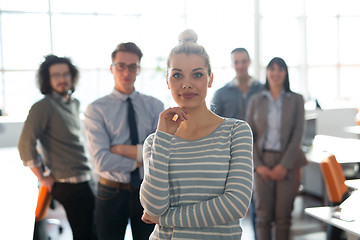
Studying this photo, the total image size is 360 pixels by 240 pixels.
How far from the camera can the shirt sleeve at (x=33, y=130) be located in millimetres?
2600

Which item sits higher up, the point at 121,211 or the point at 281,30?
the point at 281,30

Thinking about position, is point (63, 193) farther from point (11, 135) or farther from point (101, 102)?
point (11, 135)

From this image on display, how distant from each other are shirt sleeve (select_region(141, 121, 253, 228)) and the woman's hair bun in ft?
0.99

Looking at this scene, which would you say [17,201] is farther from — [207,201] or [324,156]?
[324,156]

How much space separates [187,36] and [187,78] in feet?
0.51

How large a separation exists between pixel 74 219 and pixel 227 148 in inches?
72.2

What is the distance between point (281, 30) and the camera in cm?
905

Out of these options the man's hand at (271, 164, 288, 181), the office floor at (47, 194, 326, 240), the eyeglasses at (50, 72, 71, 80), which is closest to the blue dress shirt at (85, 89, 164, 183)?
the eyeglasses at (50, 72, 71, 80)

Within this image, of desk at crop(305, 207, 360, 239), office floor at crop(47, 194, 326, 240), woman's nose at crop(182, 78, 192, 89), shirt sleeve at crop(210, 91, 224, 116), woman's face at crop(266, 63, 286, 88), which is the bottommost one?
office floor at crop(47, 194, 326, 240)

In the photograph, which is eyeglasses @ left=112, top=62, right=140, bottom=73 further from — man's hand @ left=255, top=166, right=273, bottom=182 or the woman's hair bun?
man's hand @ left=255, top=166, right=273, bottom=182

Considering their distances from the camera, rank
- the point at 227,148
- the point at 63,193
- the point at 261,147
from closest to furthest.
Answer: the point at 227,148
the point at 63,193
the point at 261,147

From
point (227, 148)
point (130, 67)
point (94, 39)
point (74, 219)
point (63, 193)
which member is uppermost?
point (94, 39)

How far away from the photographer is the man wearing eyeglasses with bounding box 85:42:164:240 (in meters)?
1.91

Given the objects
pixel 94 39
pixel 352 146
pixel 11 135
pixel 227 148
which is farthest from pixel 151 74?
pixel 227 148
